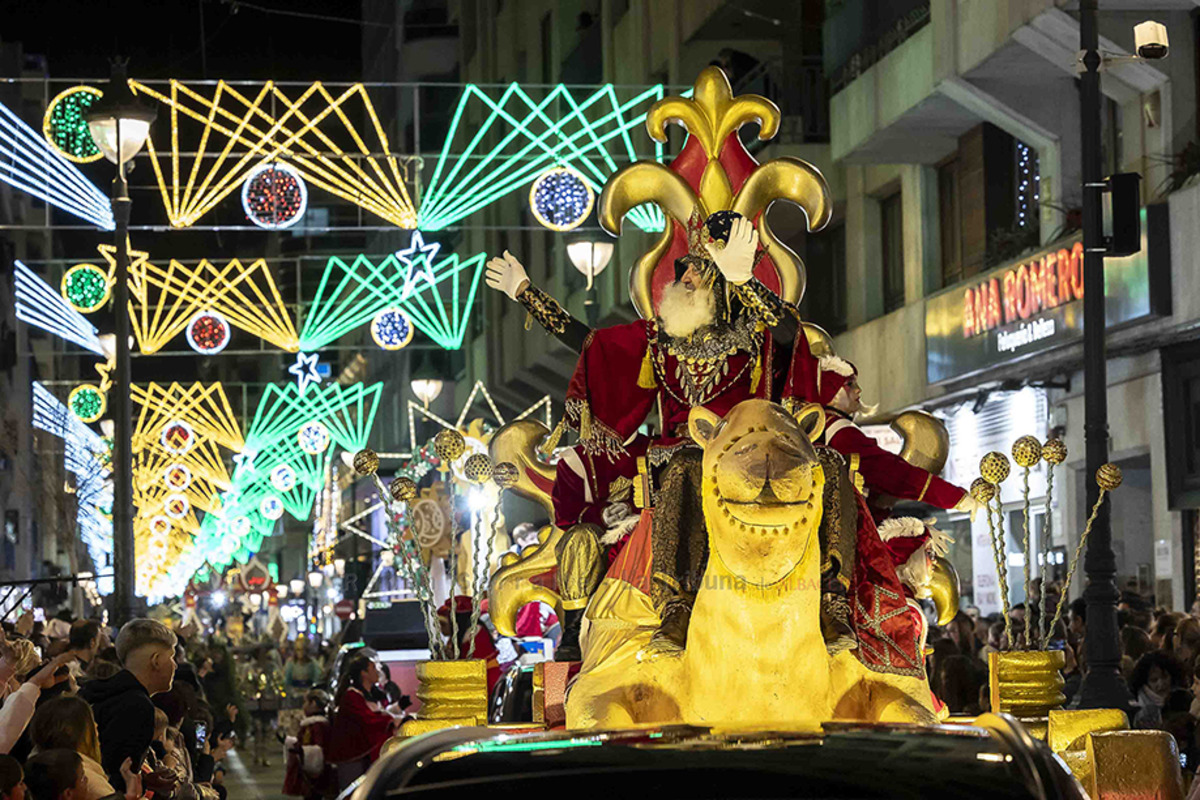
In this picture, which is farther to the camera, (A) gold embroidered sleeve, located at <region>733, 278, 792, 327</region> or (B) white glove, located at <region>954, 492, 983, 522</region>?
(B) white glove, located at <region>954, 492, 983, 522</region>

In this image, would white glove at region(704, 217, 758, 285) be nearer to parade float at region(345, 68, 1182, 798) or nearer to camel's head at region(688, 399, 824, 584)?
parade float at region(345, 68, 1182, 798)

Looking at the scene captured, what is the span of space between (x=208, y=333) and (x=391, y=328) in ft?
9.47

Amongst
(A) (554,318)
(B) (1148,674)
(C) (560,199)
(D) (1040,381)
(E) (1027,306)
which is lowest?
(B) (1148,674)

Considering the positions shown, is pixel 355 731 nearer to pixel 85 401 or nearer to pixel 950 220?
pixel 950 220

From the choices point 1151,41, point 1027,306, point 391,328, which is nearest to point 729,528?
point 1151,41

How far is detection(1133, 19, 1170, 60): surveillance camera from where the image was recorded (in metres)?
17.4

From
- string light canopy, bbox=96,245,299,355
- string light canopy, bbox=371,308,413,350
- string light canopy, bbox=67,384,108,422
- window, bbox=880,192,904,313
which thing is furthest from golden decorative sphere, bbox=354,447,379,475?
string light canopy, bbox=67,384,108,422

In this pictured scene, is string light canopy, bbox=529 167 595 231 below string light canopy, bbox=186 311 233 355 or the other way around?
the other way around

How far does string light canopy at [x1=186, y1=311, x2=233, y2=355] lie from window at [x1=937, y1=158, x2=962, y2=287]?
35.7 ft

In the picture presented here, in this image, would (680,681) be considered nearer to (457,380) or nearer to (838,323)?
(838,323)

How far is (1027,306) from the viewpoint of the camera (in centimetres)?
2422

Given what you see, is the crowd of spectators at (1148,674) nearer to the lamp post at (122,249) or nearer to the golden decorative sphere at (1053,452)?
the golden decorative sphere at (1053,452)

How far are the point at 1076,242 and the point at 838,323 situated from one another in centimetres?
1209

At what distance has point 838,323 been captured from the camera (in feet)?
114
